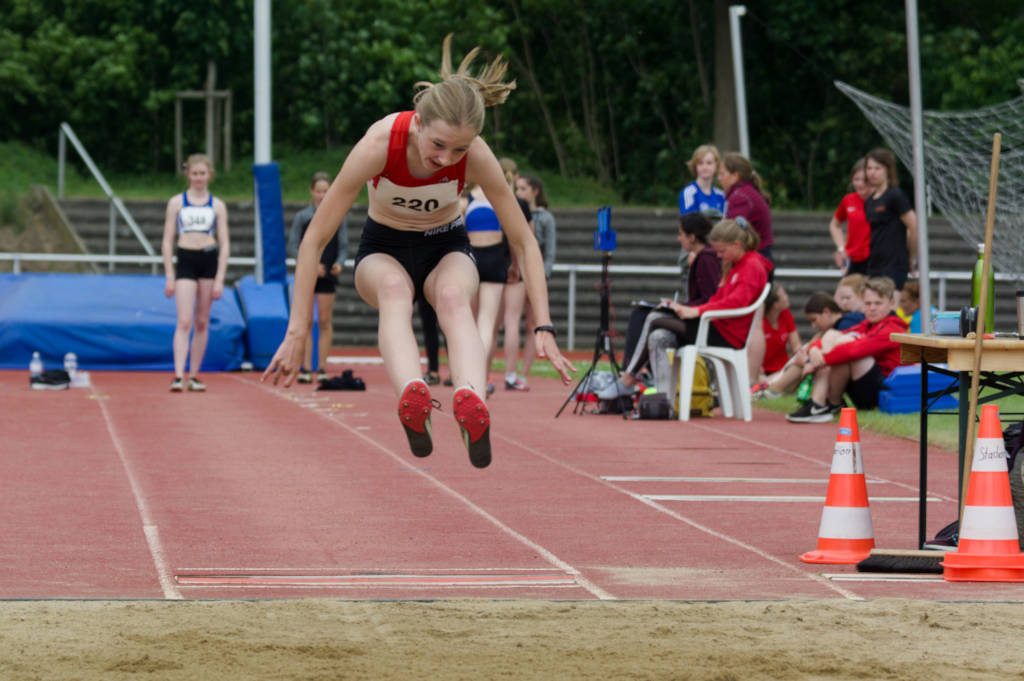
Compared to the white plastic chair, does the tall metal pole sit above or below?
above

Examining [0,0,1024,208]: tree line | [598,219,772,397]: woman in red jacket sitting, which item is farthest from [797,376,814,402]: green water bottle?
[0,0,1024,208]: tree line

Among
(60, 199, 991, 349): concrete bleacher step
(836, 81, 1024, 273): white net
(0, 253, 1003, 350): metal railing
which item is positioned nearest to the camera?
Result: (836, 81, 1024, 273): white net

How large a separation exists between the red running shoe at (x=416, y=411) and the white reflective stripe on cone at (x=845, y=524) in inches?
68.2

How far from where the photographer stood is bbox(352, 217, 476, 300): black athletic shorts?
649 cm

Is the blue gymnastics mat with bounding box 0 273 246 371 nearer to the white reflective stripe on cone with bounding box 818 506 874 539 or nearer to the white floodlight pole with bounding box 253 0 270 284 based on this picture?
the white floodlight pole with bounding box 253 0 270 284

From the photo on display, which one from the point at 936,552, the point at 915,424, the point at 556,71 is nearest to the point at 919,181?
the point at 915,424

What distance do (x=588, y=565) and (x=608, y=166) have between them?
95.3ft

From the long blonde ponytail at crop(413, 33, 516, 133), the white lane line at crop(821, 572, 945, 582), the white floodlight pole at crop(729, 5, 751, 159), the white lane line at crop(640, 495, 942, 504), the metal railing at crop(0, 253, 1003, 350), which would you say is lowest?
the white lane line at crop(821, 572, 945, 582)

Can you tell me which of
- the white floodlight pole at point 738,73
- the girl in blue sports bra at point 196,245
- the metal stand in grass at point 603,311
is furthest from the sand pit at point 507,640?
the white floodlight pole at point 738,73

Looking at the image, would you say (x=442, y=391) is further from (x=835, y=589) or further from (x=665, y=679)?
(x=665, y=679)

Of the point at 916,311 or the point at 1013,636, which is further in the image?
the point at 916,311

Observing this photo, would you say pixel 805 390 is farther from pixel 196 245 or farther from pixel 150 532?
pixel 150 532

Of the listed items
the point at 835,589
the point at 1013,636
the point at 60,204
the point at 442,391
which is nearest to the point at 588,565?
the point at 835,589

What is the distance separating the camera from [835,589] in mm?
5973
